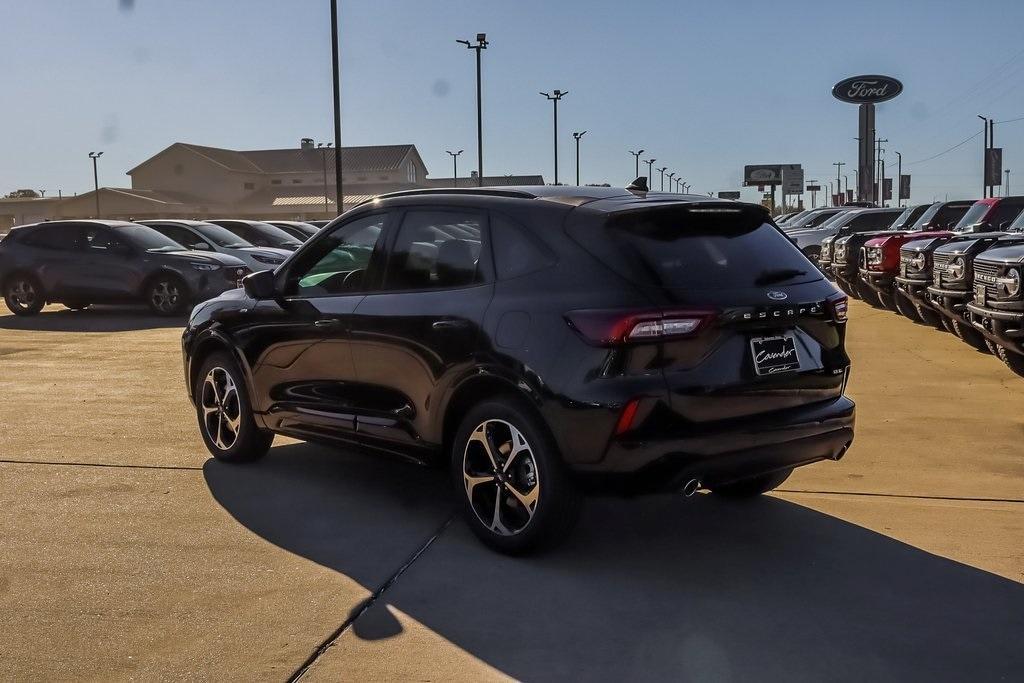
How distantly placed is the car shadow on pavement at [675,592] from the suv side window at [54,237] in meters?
13.6

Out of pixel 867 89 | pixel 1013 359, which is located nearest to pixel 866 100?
pixel 867 89

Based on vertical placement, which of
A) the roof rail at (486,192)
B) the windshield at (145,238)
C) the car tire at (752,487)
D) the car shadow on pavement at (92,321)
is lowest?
the car tire at (752,487)

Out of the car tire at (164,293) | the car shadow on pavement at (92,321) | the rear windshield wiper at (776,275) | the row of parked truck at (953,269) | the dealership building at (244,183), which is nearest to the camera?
the rear windshield wiper at (776,275)

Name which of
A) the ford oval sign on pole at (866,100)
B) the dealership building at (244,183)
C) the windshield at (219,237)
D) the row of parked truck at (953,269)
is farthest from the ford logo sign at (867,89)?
the windshield at (219,237)

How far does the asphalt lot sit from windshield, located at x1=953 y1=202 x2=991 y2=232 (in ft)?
28.6

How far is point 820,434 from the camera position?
5.07 meters

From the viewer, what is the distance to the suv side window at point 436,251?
5355 millimetres

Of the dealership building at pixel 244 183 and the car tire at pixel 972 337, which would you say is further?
the dealership building at pixel 244 183

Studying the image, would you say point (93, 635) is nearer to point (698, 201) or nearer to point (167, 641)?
point (167, 641)

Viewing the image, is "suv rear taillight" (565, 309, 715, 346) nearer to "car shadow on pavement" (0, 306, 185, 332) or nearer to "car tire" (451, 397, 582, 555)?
"car tire" (451, 397, 582, 555)

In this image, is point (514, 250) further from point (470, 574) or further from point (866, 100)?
point (866, 100)

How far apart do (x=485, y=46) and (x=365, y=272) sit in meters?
41.0

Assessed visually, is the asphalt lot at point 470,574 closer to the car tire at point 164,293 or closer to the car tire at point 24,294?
the car tire at point 164,293

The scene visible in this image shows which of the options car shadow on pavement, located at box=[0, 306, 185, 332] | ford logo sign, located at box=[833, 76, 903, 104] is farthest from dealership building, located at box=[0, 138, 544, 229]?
car shadow on pavement, located at box=[0, 306, 185, 332]
